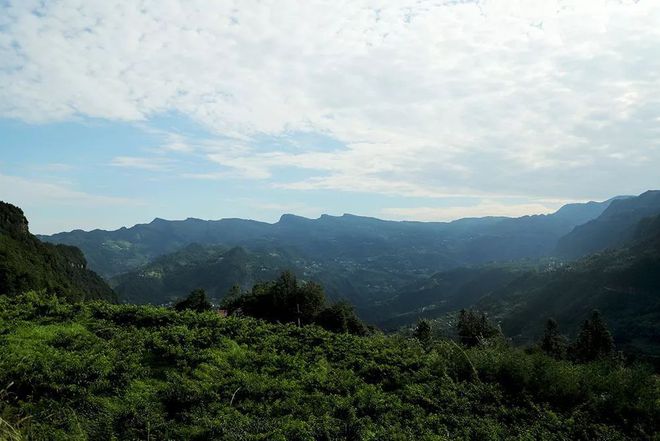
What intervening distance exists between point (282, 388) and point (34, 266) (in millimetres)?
75676

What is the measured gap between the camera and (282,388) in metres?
12.1

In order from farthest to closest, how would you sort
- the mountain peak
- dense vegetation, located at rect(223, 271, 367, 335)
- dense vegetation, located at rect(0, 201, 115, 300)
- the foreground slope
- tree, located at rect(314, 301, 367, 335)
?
the foreground slope
the mountain peak
dense vegetation, located at rect(0, 201, 115, 300)
dense vegetation, located at rect(223, 271, 367, 335)
tree, located at rect(314, 301, 367, 335)

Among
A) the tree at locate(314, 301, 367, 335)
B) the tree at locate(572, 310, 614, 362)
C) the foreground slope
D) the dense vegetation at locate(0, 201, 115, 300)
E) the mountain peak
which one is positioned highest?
the mountain peak

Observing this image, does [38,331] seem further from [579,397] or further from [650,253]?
[650,253]

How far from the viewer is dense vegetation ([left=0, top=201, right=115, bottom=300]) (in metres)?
59.4

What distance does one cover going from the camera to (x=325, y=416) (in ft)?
34.4

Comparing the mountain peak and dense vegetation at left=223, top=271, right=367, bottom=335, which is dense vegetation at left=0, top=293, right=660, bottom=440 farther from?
the mountain peak

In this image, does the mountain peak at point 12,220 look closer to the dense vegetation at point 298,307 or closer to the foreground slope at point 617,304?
the dense vegetation at point 298,307

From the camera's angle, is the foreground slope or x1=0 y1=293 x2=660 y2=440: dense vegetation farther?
the foreground slope

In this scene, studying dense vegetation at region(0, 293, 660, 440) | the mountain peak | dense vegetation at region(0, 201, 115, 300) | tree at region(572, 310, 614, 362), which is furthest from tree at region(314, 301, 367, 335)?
the mountain peak

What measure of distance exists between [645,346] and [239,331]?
478ft

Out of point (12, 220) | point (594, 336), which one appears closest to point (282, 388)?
point (594, 336)

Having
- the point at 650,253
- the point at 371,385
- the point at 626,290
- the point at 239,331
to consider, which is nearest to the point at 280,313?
the point at 239,331

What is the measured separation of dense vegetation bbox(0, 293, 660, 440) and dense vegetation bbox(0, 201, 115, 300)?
40547 millimetres
